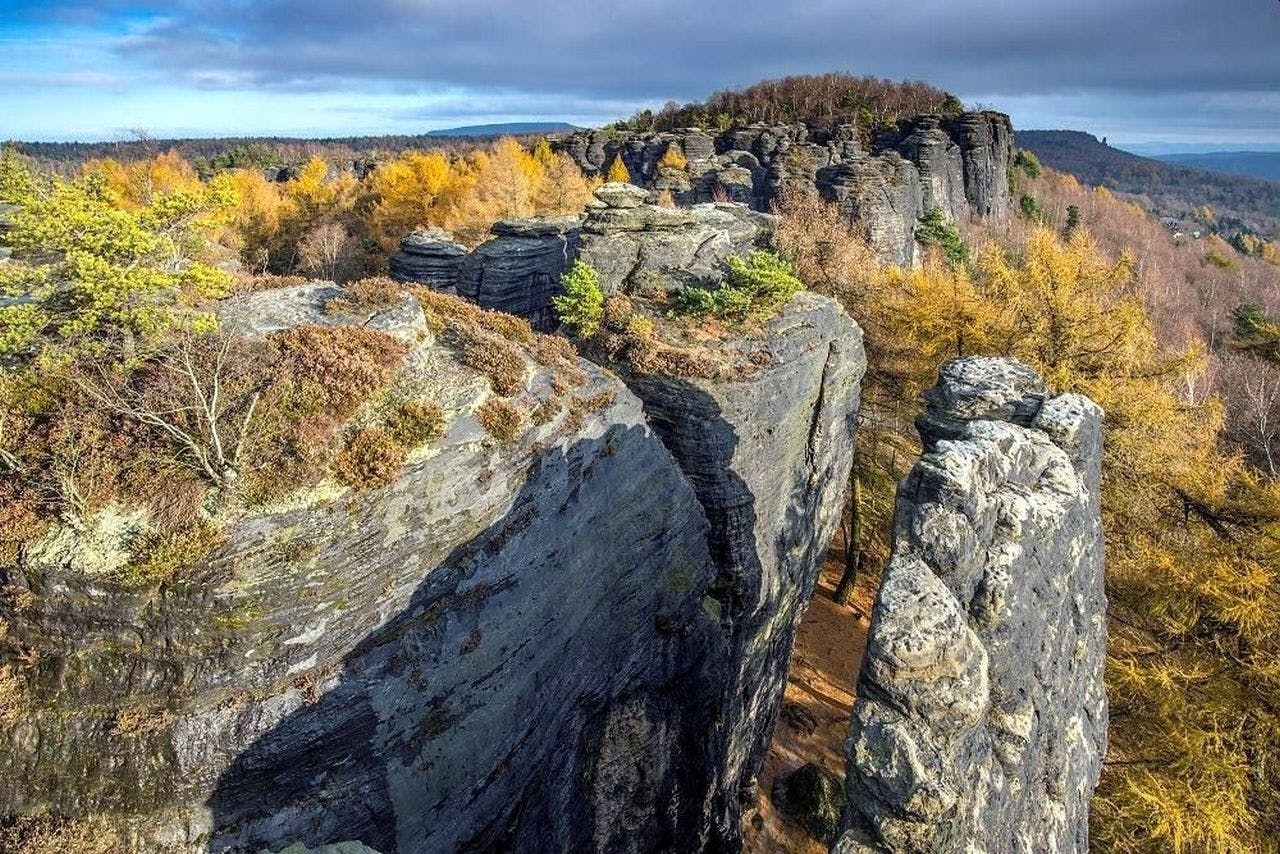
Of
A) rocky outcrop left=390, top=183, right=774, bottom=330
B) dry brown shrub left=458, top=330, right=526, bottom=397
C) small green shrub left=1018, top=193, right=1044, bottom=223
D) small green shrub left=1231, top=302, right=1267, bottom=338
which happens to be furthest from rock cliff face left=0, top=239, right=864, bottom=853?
small green shrub left=1018, top=193, right=1044, bottom=223

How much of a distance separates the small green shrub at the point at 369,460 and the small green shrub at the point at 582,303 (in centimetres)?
952

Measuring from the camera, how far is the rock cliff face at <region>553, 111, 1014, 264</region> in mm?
55531

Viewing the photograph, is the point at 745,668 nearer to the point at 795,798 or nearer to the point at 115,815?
the point at 795,798

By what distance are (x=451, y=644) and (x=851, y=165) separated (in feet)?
181

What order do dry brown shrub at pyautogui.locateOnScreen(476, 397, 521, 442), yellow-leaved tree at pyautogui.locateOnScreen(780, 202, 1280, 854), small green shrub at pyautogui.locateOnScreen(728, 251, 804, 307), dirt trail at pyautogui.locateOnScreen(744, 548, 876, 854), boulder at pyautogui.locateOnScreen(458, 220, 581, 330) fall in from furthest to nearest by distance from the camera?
1. boulder at pyautogui.locateOnScreen(458, 220, 581, 330)
2. dirt trail at pyautogui.locateOnScreen(744, 548, 876, 854)
3. small green shrub at pyautogui.locateOnScreen(728, 251, 804, 307)
4. yellow-leaved tree at pyautogui.locateOnScreen(780, 202, 1280, 854)
5. dry brown shrub at pyautogui.locateOnScreen(476, 397, 521, 442)

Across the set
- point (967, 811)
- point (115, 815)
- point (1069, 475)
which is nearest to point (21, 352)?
point (115, 815)

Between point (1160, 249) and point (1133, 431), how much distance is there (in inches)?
4202

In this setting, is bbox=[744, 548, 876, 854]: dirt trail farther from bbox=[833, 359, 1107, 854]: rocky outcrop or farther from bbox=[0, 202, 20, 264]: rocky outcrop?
bbox=[0, 202, 20, 264]: rocky outcrop

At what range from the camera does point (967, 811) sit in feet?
25.3

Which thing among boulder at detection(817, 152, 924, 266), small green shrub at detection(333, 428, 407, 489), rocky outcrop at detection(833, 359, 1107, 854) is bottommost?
rocky outcrop at detection(833, 359, 1107, 854)

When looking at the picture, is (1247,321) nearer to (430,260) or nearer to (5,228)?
(430,260)

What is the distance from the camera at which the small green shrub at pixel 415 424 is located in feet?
36.4

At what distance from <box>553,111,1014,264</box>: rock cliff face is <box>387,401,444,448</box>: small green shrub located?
159 ft

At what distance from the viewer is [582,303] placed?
19578mm
